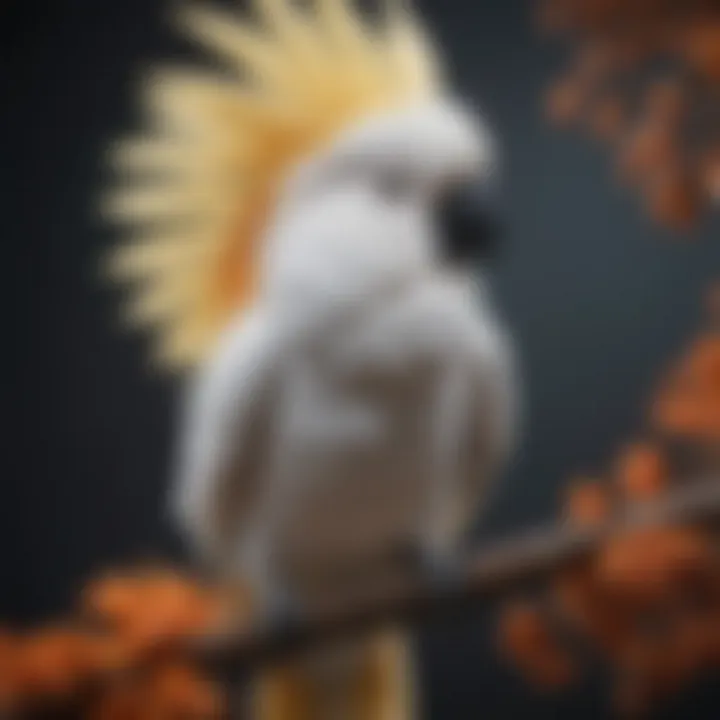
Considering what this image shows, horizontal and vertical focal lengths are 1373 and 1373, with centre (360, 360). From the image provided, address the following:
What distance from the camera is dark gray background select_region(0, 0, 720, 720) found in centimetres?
92

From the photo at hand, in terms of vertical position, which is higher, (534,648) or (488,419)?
(488,419)

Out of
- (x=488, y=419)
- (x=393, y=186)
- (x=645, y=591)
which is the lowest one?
(x=645, y=591)

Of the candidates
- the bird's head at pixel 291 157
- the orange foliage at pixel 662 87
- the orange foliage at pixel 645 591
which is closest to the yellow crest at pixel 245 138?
Answer: the bird's head at pixel 291 157

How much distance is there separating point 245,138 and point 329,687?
0.35 m

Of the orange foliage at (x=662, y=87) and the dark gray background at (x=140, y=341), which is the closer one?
the orange foliage at (x=662, y=87)

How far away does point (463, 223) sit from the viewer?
0.85 meters

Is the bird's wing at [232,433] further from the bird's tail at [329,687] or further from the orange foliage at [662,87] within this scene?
the orange foliage at [662,87]

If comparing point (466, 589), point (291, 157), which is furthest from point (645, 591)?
point (291, 157)

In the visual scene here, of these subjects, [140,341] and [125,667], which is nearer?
[125,667]

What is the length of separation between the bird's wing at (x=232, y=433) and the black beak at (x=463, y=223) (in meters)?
0.12

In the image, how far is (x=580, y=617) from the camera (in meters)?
0.81

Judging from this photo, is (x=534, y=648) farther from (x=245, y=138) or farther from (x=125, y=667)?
(x=245, y=138)

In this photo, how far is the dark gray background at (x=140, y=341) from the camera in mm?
923

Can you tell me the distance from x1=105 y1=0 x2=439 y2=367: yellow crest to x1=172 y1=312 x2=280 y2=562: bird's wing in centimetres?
3
